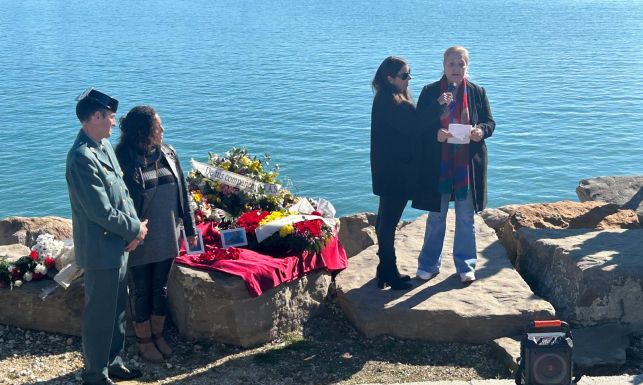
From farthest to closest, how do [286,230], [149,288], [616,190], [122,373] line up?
[616,190], [286,230], [149,288], [122,373]

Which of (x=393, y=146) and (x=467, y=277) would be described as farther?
(x=467, y=277)

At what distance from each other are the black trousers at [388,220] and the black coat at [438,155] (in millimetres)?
156

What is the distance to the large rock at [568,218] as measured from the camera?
905cm

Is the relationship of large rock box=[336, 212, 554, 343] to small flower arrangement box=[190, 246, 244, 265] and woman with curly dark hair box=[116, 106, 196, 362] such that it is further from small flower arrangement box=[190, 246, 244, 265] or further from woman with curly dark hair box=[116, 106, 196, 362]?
woman with curly dark hair box=[116, 106, 196, 362]

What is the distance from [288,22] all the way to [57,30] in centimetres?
1232

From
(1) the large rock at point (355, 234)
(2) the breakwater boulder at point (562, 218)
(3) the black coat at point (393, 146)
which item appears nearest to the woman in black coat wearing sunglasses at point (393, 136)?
(3) the black coat at point (393, 146)

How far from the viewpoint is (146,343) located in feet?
21.4

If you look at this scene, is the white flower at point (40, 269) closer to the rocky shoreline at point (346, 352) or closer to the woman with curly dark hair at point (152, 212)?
the rocky shoreline at point (346, 352)

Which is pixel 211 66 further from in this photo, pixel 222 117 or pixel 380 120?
pixel 380 120

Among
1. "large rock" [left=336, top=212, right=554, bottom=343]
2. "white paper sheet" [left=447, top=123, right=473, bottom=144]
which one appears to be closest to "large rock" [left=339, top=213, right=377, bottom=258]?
"large rock" [left=336, top=212, right=554, bottom=343]

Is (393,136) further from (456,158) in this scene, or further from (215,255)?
(215,255)

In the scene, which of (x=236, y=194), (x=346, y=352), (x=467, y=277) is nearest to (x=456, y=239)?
(x=467, y=277)

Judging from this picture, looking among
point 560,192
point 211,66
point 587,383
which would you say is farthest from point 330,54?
point 587,383

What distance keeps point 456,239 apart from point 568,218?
8.41ft
